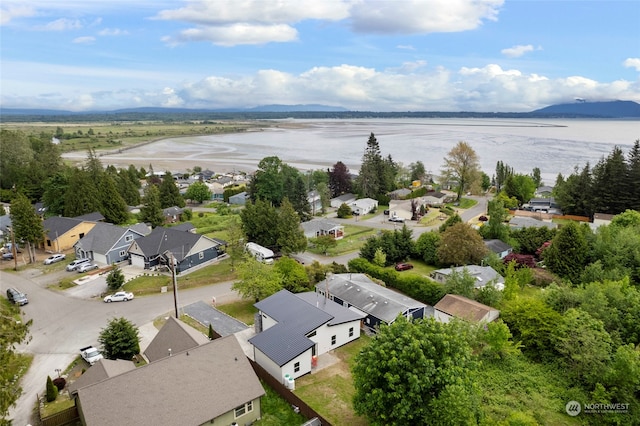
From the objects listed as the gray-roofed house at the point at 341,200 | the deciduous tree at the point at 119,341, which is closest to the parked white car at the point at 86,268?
the deciduous tree at the point at 119,341

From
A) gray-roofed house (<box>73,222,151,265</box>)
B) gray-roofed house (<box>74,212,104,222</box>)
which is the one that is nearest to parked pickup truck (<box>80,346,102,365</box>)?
gray-roofed house (<box>73,222,151,265</box>)

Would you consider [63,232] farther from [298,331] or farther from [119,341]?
[298,331]

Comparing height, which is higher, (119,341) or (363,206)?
(119,341)

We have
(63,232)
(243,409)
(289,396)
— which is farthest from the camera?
(63,232)

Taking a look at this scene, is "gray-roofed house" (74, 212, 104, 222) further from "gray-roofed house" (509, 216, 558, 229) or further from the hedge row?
"gray-roofed house" (509, 216, 558, 229)

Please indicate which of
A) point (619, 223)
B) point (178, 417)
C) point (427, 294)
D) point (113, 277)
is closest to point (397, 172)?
point (619, 223)

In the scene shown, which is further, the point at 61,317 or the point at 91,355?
the point at 61,317

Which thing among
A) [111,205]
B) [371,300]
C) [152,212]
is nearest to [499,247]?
[371,300]
